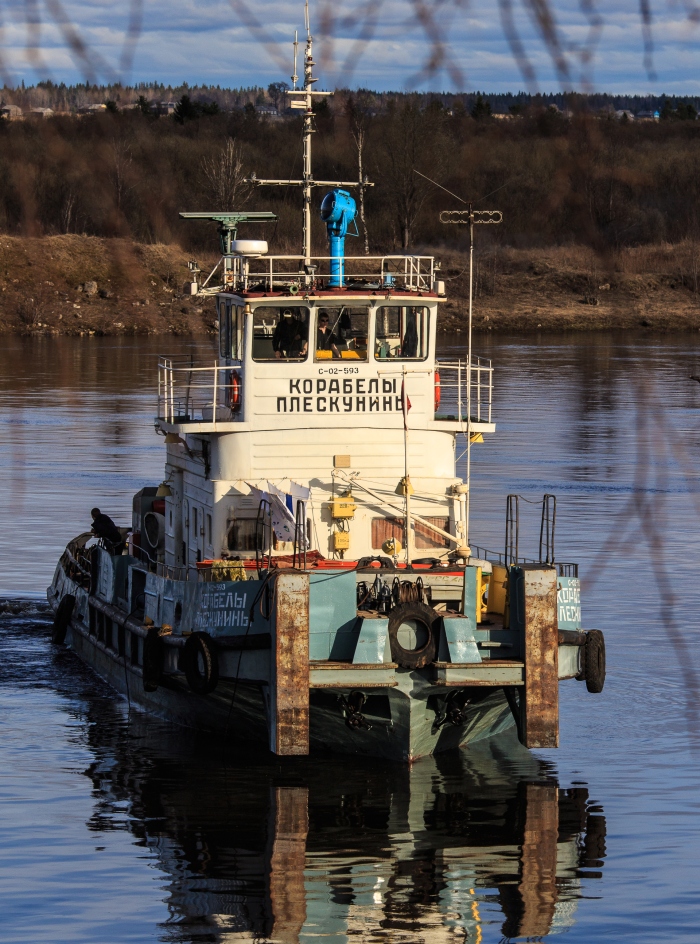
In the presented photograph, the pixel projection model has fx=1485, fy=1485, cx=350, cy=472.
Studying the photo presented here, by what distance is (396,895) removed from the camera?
13.9 metres

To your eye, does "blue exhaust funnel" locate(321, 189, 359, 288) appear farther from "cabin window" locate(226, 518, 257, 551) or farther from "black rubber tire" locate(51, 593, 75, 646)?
"black rubber tire" locate(51, 593, 75, 646)

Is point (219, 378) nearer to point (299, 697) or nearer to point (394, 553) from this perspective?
point (394, 553)

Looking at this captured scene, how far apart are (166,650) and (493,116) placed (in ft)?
51.4

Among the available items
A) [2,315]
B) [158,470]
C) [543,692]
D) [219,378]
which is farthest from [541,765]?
[2,315]

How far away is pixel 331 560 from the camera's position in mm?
19031

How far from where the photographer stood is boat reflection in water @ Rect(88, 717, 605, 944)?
13.5 m

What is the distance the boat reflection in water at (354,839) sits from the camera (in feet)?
44.3

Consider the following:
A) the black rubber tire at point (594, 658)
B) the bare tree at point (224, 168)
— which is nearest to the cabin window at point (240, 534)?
the black rubber tire at point (594, 658)

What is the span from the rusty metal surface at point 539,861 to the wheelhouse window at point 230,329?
6.97m

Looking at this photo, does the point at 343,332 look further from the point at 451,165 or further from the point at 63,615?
the point at 451,165

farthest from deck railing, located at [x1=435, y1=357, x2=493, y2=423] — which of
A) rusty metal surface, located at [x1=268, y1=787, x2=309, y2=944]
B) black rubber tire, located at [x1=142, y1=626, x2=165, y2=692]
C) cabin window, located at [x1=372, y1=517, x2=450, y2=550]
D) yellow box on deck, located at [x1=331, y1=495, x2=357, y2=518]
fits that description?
rusty metal surface, located at [x1=268, y1=787, x2=309, y2=944]

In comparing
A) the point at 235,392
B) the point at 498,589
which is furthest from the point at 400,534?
the point at 235,392

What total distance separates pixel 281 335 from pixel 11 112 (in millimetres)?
16375

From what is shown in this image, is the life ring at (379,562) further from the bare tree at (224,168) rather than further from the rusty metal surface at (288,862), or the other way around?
the bare tree at (224,168)
